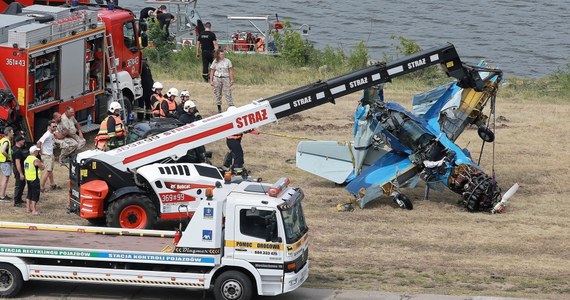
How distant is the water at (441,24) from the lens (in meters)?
49.2

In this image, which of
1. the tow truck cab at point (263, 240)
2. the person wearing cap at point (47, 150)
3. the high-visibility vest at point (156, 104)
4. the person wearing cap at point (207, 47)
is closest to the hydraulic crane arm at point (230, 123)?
the person wearing cap at point (47, 150)

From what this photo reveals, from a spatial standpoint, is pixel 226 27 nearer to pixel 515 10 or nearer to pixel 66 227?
pixel 515 10

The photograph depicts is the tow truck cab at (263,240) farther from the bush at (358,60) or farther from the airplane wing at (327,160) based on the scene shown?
the bush at (358,60)

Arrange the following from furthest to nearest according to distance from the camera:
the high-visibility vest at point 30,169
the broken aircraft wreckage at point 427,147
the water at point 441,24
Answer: the water at point 441,24 → the broken aircraft wreckage at point 427,147 → the high-visibility vest at point 30,169

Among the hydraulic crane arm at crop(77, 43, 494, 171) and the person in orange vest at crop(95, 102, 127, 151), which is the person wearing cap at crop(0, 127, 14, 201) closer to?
the person in orange vest at crop(95, 102, 127, 151)

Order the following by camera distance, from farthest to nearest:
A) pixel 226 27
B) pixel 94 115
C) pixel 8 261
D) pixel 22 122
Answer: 1. pixel 226 27
2. pixel 94 115
3. pixel 22 122
4. pixel 8 261

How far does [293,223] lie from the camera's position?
18250 mm

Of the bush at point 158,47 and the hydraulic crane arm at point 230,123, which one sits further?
the bush at point 158,47

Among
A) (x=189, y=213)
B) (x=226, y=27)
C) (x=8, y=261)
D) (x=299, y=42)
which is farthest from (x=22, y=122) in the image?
(x=226, y=27)

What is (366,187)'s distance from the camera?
2433cm

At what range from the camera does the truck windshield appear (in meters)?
18.0

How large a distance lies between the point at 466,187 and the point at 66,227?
8507 mm

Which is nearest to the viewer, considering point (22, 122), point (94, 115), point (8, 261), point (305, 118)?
point (8, 261)

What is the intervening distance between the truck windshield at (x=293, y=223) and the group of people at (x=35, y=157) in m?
6.48
